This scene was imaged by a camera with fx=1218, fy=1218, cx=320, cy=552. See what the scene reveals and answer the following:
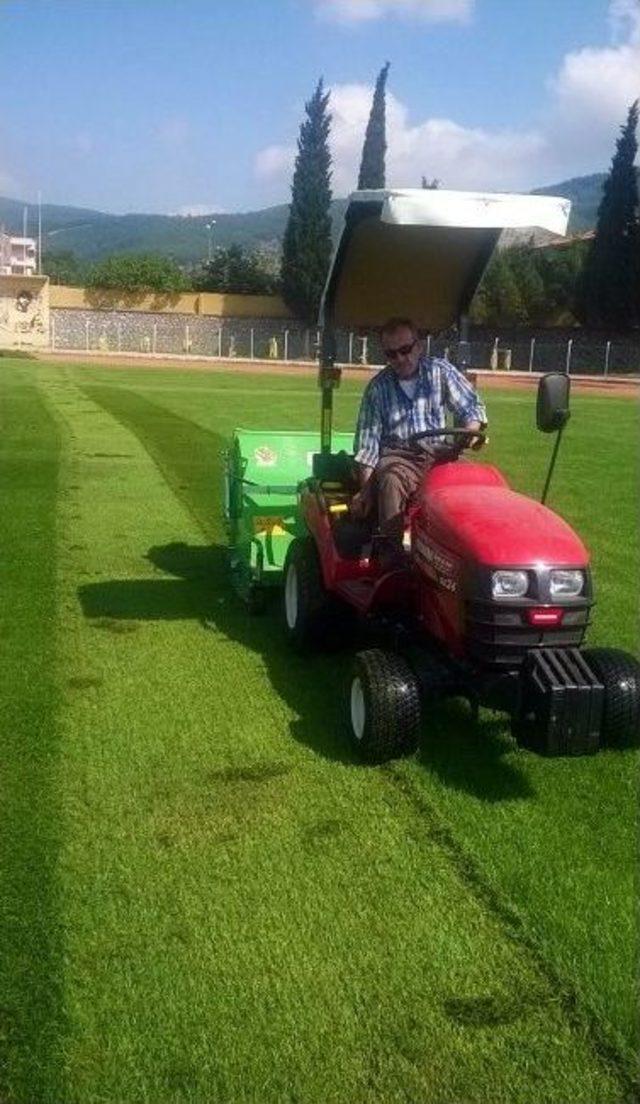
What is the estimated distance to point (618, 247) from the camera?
48.8 meters

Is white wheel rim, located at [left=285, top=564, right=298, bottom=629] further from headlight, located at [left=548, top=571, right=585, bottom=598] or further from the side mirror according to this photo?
headlight, located at [left=548, top=571, right=585, bottom=598]

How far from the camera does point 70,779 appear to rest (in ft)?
14.8

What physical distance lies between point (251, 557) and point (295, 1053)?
14.0 ft

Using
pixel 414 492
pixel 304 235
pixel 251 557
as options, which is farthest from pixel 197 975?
pixel 304 235

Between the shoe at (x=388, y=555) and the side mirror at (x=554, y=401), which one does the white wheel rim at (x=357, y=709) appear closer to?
the shoe at (x=388, y=555)

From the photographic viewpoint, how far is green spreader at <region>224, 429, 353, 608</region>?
700cm

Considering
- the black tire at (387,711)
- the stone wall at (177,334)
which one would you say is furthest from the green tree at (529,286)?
the black tire at (387,711)

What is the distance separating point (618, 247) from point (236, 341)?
18.5 meters

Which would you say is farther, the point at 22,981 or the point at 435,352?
the point at 435,352

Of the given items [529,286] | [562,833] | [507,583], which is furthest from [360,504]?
[529,286]

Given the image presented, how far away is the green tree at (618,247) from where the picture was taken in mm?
48531

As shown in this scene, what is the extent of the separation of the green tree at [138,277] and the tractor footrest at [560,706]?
190 ft

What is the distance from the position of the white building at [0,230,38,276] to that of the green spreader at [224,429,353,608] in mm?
50933

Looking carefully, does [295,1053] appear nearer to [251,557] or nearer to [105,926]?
[105,926]
